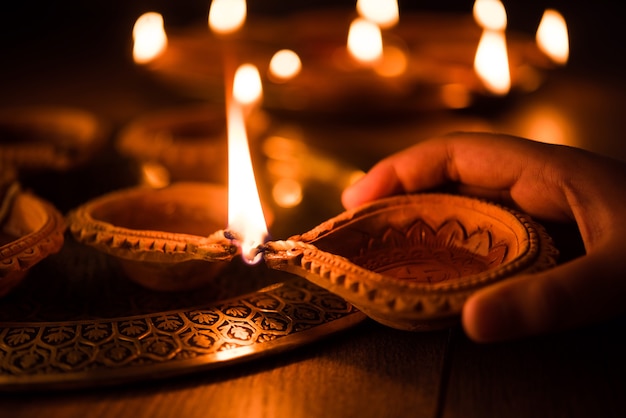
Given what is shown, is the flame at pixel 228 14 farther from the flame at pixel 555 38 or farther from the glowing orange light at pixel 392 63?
the flame at pixel 555 38

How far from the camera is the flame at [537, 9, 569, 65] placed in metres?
2.07

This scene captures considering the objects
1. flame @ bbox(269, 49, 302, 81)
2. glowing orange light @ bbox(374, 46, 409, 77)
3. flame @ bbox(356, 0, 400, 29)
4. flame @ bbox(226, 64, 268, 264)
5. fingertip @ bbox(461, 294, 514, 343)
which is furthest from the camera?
flame @ bbox(356, 0, 400, 29)

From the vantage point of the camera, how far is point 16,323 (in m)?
0.97

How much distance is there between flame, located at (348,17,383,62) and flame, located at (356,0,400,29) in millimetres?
244

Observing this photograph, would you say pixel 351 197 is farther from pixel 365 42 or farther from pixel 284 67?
pixel 365 42

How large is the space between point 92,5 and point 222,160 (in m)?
2.87

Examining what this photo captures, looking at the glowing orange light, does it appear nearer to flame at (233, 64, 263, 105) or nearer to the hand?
flame at (233, 64, 263, 105)

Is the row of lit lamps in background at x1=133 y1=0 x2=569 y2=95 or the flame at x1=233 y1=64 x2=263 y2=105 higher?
the row of lit lamps in background at x1=133 y1=0 x2=569 y2=95

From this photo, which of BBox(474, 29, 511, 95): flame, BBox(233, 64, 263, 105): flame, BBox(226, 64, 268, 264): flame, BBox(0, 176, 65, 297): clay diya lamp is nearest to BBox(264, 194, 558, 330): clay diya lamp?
BBox(226, 64, 268, 264): flame

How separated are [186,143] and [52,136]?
0.39 meters

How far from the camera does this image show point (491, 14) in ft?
7.43

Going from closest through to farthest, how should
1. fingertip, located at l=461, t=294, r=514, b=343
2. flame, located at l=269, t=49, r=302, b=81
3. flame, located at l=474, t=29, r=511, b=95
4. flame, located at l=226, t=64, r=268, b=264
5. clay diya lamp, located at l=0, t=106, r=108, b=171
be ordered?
1. fingertip, located at l=461, t=294, r=514, b=343
2. flame, located at l=226, t=64, r=268, b=264
3. clay diya lamp, located at l=0, t=106, r=108, b=171
4. flame, located at l=474, t=29, r=511, b=95
5. flame, located at l=269, t=49, r=302, b=81

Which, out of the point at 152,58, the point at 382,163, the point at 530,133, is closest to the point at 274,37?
the point at 152,58

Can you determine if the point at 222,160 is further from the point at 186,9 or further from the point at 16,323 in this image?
the point at 186,9
